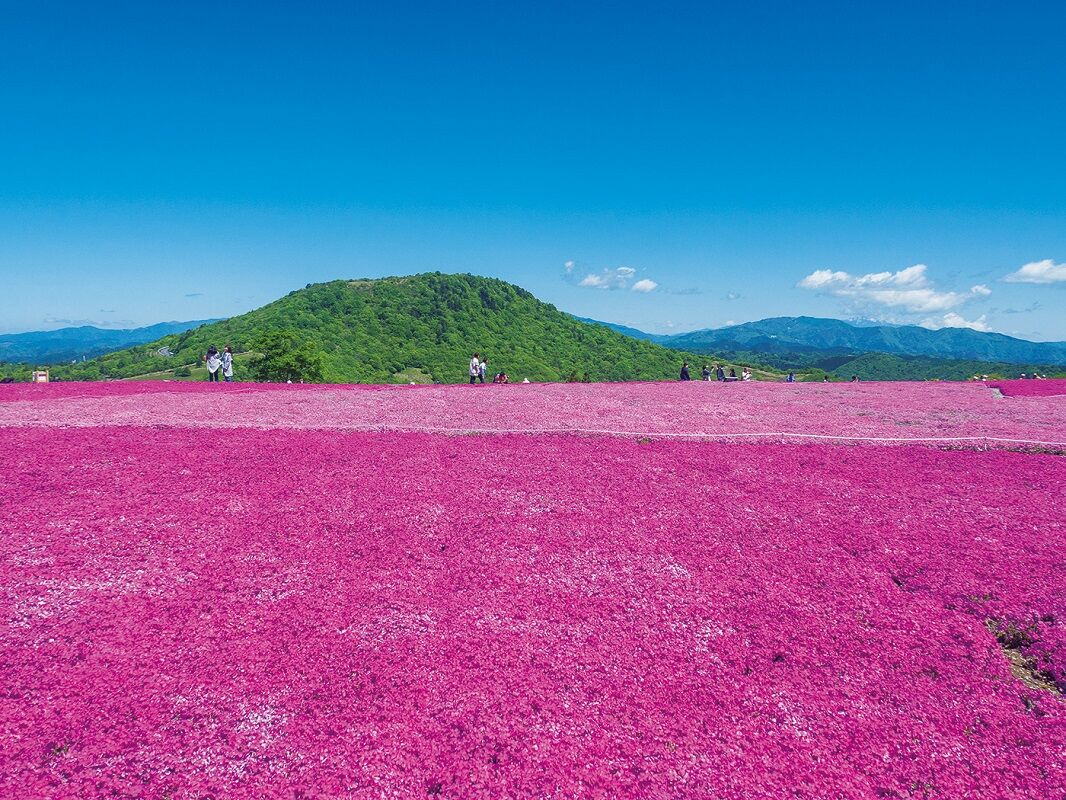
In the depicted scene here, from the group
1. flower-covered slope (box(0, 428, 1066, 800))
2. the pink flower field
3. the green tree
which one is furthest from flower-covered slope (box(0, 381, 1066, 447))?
the green tree

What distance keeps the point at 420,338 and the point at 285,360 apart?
7283 cm

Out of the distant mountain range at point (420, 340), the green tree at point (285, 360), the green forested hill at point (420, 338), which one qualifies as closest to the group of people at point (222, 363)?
the green tree at point (285, 360)

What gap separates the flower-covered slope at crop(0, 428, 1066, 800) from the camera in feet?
16.0

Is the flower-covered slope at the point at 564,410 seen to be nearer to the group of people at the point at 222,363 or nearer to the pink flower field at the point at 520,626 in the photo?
the group of people at the point at 222,363

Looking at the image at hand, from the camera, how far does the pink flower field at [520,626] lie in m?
4.91

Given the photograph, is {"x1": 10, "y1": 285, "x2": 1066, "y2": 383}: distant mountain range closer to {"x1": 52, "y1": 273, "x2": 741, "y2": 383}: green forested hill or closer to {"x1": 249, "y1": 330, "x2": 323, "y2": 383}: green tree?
{"x1": 52, "y1": 273, "x2": 741, "y2": 383}: green forested hill

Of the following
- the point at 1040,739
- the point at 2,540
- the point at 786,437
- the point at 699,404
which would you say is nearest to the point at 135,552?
the point at 2,540

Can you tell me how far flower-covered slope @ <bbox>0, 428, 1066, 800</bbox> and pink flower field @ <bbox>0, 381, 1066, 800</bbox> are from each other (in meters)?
0.04

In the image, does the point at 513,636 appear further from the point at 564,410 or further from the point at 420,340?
the point at 420,340

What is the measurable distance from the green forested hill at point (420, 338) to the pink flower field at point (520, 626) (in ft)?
210

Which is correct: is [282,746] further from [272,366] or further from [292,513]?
[272,366]

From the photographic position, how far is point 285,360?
56.2 m

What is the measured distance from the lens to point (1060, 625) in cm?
732

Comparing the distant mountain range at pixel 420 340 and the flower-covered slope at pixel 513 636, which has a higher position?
the distant mountain range at pixel 420 340
